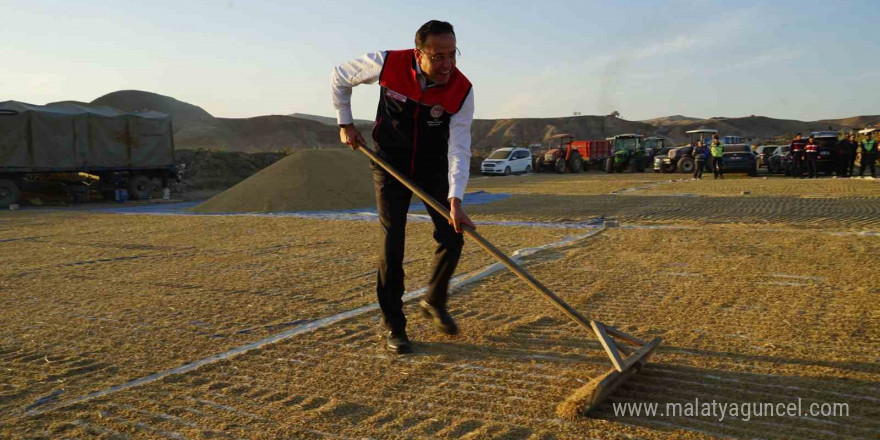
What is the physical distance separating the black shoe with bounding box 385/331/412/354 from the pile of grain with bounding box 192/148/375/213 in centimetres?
1020

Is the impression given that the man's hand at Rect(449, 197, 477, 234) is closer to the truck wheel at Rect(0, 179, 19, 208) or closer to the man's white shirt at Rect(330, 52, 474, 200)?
the man's white shirt at Rect(330, 52, 474, 200)

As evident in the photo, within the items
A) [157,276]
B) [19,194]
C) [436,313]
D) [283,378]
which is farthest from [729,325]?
[19,194]

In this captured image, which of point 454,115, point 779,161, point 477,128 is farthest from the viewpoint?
point 477,128

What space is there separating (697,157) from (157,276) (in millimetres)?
20522

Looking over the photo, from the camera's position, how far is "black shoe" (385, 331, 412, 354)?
342 centimetres

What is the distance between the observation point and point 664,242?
24.0 feet

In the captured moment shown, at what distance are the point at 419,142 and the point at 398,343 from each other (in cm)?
107

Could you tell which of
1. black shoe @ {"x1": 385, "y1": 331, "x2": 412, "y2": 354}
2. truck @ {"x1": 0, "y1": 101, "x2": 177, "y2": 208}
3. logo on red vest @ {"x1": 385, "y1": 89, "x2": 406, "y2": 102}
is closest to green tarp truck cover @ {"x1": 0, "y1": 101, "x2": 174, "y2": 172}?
truck @ {"x1": 0, "y1": 101, "x2": 177, "y2": 208}

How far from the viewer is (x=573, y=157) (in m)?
31.7

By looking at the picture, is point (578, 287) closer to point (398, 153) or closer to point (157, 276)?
point (398, 153)

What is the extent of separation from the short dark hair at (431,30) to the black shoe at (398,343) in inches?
58.6

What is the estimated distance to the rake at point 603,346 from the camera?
2.57 m

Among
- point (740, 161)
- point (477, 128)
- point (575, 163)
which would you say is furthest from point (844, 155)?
point (477, 128)

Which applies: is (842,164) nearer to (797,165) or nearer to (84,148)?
(797,165)
